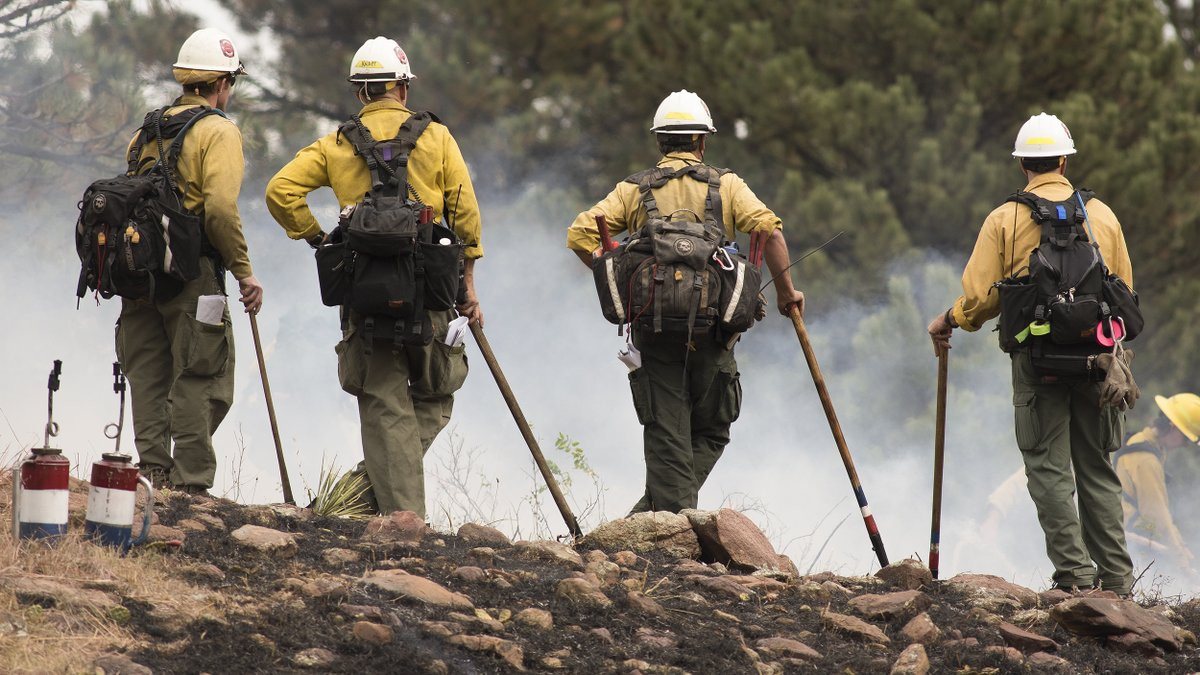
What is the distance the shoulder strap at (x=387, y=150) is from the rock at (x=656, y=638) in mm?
2038

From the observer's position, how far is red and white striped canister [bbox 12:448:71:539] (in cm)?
427

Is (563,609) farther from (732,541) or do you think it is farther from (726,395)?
(726,395)

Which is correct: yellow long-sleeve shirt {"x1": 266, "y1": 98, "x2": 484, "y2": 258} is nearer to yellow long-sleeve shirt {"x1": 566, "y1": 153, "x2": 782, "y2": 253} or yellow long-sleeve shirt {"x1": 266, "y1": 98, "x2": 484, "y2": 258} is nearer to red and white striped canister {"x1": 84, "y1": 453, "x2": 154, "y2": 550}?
yellow long-sleeve shirt {"x1": 566, "y1": 153, "x2": 782, "y2": 253}

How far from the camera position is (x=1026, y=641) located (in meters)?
4.78

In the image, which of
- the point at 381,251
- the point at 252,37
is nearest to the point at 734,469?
the point at 252,37

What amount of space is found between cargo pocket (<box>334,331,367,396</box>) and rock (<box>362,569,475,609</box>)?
55.4 inches

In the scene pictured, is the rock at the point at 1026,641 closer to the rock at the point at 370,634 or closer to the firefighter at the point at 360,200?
the rock at the point at 370,634

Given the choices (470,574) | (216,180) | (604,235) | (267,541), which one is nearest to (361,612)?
(470,574)

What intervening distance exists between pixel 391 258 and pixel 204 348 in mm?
822

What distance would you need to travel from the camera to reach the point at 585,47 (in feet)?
47.2

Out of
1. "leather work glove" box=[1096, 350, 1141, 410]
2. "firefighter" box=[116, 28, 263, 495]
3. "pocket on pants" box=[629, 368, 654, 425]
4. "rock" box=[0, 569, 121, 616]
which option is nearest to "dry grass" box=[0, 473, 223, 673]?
"rock" box=[0, 569, 121, 616]

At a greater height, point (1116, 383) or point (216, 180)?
point (216, 180)

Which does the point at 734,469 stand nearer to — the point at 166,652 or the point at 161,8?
the point at 161,8

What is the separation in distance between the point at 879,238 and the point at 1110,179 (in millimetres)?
1941
